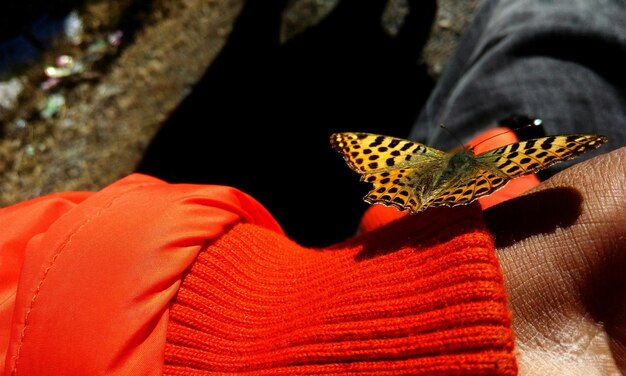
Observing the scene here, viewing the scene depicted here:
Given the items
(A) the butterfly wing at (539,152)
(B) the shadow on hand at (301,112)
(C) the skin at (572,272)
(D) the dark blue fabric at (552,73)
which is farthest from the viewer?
(B) the shadow on hand at (301,112)

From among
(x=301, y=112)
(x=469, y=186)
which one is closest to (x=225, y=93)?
(x=301, y=112)

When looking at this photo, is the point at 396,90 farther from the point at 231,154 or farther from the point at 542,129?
the point at 542,129

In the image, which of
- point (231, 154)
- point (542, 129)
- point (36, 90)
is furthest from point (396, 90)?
point (36, 90)

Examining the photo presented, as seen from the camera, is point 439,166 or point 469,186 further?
point 439,166

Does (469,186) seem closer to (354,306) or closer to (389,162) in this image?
(389,162)

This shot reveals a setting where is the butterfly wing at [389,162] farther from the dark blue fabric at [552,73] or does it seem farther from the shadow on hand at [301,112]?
the shadow on hand at [301,112]

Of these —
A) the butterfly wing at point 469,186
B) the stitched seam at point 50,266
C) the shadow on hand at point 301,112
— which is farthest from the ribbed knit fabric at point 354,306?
the shadow on hand at point 301,112

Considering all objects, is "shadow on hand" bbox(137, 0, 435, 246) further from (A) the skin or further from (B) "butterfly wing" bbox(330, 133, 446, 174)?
(A) the skin
